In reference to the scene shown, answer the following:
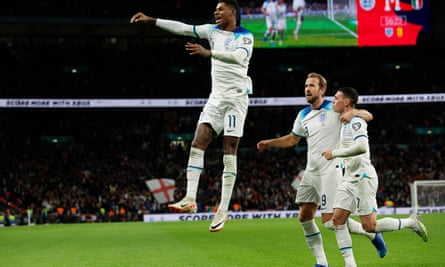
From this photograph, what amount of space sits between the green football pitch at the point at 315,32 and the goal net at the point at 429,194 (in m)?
13.3

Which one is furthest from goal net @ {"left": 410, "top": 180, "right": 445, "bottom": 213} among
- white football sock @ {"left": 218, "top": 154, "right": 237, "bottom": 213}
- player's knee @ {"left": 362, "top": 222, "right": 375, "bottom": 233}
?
white football sock @ {"left": 218, "top": 154, "right": 237, "bottom": 213}

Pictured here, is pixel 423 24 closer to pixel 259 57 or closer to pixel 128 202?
pixel 259 57

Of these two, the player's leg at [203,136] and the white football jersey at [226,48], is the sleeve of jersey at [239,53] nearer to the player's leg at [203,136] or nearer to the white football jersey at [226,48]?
the white football jersey at [226,48]

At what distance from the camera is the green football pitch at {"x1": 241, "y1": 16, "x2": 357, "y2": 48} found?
130ft

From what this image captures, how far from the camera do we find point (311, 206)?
968cm

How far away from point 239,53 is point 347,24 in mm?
32526

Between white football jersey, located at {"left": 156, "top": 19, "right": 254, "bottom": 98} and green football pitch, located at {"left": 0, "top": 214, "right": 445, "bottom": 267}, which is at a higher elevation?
white football jersey, located at {"left": 156, "top": 19, "right": 254, "bottom": 98}

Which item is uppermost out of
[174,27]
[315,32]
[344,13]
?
[344,13]

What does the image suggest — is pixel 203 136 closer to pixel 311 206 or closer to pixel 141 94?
pixel 311 206

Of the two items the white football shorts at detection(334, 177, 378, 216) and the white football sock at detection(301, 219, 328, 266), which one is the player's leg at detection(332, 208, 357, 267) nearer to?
the white football shorts at detection(334, 177, 378, 216)

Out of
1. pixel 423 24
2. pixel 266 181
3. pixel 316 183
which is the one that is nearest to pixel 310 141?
pixel 316 183

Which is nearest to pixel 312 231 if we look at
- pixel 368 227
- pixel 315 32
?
pixel 368 227

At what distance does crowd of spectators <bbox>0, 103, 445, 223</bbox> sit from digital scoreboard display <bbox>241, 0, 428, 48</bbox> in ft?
27.1

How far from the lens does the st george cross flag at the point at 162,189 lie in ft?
111
